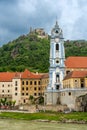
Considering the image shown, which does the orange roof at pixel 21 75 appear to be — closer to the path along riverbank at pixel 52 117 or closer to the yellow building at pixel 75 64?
the yellow building at pixel 75 64

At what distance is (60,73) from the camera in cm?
9644

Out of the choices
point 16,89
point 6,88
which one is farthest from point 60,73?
point 6,88

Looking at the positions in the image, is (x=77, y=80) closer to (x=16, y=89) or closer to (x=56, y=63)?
(x=56, y=63)

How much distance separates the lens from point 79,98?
272ft

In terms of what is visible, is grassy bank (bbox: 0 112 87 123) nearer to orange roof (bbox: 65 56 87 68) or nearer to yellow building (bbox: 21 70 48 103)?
orange roof (bbox: 65 56 87 68)

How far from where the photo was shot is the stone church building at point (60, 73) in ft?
288

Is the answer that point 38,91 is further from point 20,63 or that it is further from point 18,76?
point 20,63

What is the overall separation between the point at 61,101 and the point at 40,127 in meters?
31.5

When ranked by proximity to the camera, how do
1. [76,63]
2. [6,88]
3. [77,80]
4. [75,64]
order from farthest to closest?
[6,88], [76,63], [75,64], [77,80]

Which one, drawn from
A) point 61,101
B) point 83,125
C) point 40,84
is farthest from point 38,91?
point 83,125

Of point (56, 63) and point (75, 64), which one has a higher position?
point (75, 64)

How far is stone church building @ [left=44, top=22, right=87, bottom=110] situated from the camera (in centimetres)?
8781

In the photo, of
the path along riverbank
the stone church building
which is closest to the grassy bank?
the path along riverbank

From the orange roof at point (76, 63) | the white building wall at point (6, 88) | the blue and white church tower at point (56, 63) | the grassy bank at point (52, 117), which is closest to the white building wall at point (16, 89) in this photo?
the white building wall at point (6, 88)
